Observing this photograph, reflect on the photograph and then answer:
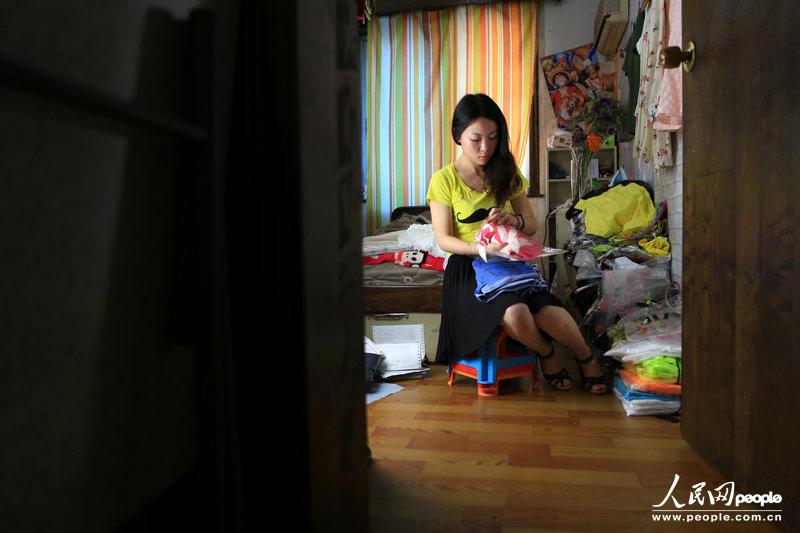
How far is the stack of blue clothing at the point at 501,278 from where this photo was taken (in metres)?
1.97

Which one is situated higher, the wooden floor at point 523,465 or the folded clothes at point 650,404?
the folded clothes at point 650,404

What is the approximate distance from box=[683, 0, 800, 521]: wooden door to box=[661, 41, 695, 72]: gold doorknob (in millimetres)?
28

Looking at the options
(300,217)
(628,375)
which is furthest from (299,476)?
(628,375)

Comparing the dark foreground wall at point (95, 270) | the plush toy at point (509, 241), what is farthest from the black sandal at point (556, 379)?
the dark foreground wall at point (95, 270)

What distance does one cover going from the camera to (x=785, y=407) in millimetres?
940

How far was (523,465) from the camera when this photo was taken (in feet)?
4.33

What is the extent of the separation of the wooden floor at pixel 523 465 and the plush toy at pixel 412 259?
2.98ft

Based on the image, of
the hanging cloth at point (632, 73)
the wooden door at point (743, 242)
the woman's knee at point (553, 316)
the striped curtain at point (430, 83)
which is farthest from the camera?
the striped curtain at point (430, 83)

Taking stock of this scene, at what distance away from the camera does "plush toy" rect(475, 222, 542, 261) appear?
1.88 metres

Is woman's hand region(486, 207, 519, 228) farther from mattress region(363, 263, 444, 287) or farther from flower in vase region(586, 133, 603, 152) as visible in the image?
flower in vase region(586, 133, 603, 152)

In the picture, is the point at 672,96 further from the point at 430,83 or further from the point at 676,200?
the point at 430,83

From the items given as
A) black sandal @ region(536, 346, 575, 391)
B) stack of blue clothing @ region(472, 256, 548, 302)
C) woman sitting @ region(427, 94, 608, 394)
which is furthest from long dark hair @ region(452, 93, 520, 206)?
black sandal @ region(536, 346, 575, 391)

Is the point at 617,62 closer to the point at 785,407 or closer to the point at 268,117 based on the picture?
the point at 785,407

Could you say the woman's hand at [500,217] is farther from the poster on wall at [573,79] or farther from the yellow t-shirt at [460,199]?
the poster on wall at [573,79]
